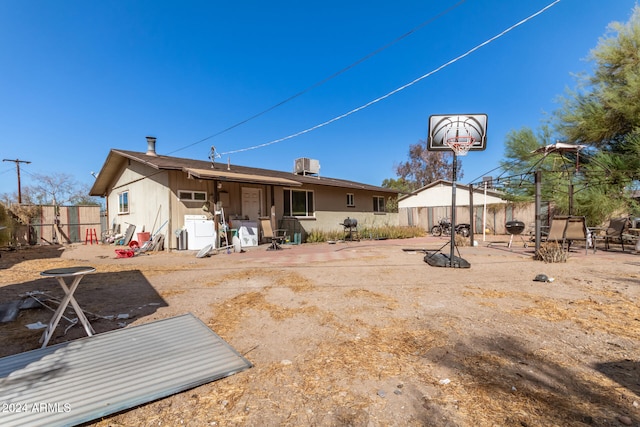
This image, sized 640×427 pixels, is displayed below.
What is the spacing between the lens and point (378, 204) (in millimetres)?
18641

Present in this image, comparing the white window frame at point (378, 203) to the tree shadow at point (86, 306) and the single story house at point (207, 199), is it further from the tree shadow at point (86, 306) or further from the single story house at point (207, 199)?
the tree shadow at point (86, 306)

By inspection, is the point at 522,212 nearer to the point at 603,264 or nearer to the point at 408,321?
the point at 603,264

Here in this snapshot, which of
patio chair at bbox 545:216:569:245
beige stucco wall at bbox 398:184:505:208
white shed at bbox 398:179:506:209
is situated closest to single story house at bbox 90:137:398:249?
patio chair at bbox 545:216:569:245

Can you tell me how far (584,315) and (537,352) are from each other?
1440mm

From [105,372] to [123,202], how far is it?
13.9 metres

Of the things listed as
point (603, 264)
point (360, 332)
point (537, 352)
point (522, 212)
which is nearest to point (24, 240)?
point (360, 332)

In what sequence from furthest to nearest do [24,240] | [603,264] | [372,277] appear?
[24,240] → [603,264] → [372,277]

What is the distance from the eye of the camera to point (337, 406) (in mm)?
1726

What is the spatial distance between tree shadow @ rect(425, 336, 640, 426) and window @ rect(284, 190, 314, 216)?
37.8ft

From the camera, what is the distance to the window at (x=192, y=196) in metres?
10.4

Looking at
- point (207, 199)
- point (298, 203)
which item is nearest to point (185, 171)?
point (207, 199)

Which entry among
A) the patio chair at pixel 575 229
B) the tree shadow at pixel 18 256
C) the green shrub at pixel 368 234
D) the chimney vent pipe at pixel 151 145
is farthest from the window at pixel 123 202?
the patio chair at pixel 575 229

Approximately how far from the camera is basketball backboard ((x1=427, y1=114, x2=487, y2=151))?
7039 millimetres

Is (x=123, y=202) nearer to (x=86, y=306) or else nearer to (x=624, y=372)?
(x=86, y=306)
